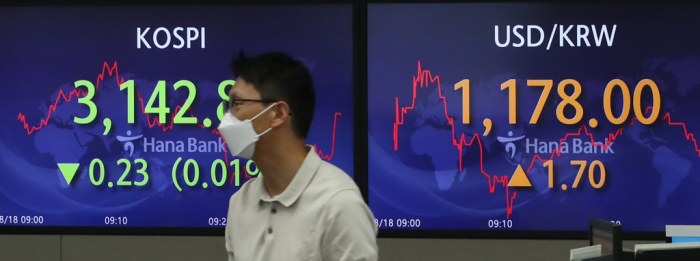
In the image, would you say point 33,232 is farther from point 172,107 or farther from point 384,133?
point 384,133

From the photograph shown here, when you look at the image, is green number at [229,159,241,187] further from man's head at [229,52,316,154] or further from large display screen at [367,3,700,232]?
man's head at [229,52,316,154]

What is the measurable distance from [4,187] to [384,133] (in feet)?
5.52

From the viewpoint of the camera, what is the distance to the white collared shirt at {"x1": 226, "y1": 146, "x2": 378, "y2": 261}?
184cm

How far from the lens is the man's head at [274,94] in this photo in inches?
76.9

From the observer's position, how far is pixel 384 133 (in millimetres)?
4109

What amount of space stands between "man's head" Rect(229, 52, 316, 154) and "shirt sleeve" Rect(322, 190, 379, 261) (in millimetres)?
201

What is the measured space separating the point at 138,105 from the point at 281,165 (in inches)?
93.7

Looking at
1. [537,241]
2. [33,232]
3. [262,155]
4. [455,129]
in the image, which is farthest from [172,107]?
[262,155]

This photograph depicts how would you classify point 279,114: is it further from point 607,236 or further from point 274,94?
point 607,236

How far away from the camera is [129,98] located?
4.20 meters
